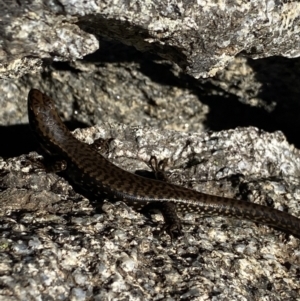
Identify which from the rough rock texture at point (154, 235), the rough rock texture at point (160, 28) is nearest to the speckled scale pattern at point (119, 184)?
the rough rock texture at point (154, 235)

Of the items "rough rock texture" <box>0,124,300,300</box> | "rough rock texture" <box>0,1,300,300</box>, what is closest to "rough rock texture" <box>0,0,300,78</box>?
"rough rock texture" <box>0,1,300,300</box>

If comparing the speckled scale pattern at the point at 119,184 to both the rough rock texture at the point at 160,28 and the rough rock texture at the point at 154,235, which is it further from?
the rough rock texture at the point at 160,28

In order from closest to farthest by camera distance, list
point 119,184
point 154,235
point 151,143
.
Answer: point 154,235
point 119,184
point 151,143

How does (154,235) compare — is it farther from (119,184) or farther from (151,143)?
(151,143)

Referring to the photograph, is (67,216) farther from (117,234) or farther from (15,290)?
(15,290)

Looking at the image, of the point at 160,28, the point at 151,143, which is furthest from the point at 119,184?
the point at 160,28

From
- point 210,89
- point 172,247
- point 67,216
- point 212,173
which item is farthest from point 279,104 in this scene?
point 67,216
